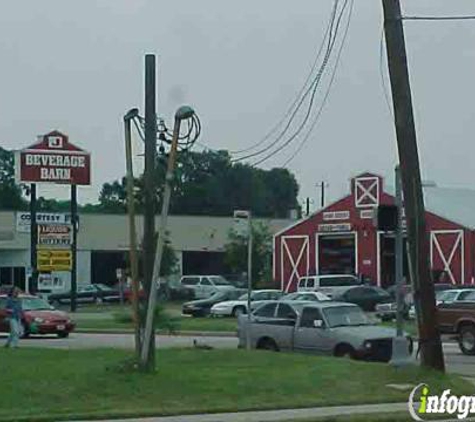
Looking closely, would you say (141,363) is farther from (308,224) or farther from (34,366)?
(308,224)

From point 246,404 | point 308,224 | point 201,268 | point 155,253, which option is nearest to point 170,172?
point 155,253

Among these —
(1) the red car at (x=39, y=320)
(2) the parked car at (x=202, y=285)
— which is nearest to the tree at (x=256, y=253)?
(2) the parked car at (x=202, y=285)

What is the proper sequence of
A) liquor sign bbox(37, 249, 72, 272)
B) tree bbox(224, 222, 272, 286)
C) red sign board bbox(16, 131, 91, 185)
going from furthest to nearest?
1. tree bbox(224, 222, 272, 286)
2. red sign board bbox(16, 131, 91, 185)
3. liquor sign bbox(37, 249, 72, 272)

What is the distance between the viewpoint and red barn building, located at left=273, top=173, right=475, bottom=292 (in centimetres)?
7712

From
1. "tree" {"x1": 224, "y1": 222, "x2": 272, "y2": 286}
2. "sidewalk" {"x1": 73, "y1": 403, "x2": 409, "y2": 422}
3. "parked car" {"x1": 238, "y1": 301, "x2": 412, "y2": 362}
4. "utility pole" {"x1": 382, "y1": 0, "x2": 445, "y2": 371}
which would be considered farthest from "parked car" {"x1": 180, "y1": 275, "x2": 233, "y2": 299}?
"sidewalk" {"x1": 73, "y1": 403, "x2": 409, "y2": 422}

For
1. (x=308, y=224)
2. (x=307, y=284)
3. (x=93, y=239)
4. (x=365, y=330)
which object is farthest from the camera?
(x=93, y=239)

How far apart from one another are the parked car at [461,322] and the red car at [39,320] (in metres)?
13.2

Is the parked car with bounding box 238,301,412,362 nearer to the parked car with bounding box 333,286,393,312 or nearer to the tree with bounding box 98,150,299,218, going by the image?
the parked car with bounding box 333,286,393,312

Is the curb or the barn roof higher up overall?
the barn roof

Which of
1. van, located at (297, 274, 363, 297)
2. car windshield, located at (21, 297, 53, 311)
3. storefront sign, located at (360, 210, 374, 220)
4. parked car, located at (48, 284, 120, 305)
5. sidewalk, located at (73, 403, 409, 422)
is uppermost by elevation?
storefront sign, located at (360, 210, 374, 220)

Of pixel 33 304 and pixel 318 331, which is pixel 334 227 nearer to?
pixel 33 304

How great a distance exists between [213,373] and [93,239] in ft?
278

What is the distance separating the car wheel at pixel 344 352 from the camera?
28516 mm

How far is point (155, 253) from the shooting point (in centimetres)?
2177
